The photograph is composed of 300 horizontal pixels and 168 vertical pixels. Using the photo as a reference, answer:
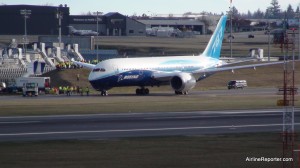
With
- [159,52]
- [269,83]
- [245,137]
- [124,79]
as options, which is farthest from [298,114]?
[159,52]

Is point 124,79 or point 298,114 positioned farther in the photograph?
point 124,79

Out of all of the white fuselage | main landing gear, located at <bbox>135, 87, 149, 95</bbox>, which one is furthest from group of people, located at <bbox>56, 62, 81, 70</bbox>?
the white fuselage

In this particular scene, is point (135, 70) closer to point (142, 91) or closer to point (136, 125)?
point (142, 91)

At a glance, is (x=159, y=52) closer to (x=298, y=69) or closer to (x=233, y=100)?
(x=298, y=69)

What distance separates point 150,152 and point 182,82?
42.0 m

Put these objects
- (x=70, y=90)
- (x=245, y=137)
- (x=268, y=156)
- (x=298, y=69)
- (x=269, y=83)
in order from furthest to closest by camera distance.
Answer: (x=298, y=69) → (x=269, y=83) → (x=70, y=90) → (x=245, y=137) → (x=268, y=156)

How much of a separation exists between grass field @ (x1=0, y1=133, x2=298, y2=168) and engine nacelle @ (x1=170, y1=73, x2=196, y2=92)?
3565 cm

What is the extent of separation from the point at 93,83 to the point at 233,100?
14.7m

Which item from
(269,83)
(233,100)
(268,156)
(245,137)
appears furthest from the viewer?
(269,83)

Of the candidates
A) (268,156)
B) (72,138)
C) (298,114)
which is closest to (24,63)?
(298,114)

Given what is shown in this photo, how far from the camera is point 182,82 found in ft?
247

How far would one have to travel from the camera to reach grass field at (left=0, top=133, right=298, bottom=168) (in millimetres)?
30250

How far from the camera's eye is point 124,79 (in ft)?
246

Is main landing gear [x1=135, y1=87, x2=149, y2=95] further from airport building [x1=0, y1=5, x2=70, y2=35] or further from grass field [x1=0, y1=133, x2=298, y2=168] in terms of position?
airport building [x1=0, y1=5, x2=70, y2=35]
